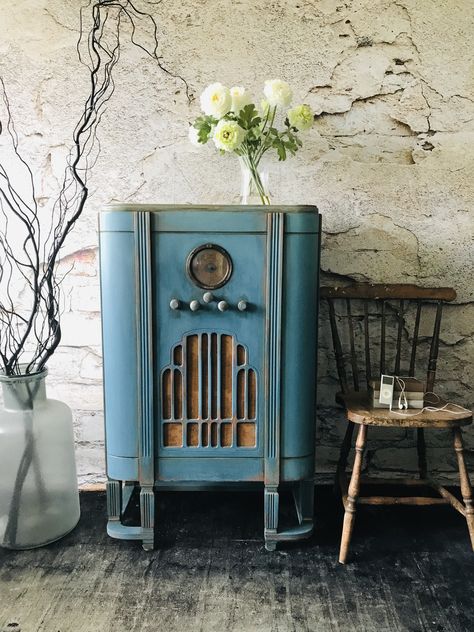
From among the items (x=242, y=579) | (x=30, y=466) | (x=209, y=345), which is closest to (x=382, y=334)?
(x=209, y=345)

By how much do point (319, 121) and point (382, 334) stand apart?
0.86m

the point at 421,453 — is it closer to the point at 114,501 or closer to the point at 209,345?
the point at 209,345

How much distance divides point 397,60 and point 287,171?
0.59 metres

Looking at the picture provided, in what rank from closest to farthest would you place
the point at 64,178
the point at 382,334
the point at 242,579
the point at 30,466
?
the point at 242,579 < the point at 30,466 < the point at 382,334 < the point at 64,178

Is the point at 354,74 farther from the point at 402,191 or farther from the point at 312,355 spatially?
the point at 312,355

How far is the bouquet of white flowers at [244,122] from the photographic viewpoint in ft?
5.89

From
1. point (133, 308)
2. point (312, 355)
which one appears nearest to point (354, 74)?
point (312, 355)

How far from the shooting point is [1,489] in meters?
1.90

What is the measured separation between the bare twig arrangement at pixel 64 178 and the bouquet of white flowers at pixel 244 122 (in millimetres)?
347

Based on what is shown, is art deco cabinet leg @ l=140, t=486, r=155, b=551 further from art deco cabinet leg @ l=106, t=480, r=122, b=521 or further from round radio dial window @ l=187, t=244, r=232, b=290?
round radio dial window @ l=187, t=244, r=232, b=290

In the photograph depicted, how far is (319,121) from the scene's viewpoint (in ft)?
7.04

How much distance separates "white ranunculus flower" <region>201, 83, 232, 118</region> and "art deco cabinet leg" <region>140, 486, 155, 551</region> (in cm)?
126

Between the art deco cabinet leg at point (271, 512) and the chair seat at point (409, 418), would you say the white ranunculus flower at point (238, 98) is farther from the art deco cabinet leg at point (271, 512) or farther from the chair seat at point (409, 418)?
the art deco cabinet leg at point (271, 512)

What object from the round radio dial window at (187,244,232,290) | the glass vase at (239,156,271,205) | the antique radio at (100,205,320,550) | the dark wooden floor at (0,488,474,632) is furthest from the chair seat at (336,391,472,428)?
the glass vase at (239,156,271,205)
